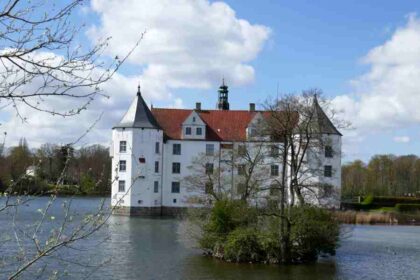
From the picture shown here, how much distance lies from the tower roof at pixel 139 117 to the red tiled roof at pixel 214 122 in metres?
2.24

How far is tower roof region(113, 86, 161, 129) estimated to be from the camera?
42531mm

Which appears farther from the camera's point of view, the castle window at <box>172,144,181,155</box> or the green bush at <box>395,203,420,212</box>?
the green bush at <box>395,203,420,212</box>

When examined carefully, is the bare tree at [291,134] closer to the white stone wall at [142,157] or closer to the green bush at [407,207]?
the white stone wall at [142,157]

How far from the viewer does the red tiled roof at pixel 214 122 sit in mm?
45344

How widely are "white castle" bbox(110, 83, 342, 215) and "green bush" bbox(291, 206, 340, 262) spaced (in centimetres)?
1980

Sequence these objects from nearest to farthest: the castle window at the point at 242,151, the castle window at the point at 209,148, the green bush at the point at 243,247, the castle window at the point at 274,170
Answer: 1. the green bush at the point at 243,247
2. the castle window at the point at 242,151
3. the castle window at the point at 274,170
4. the castle window at the point at 209,148

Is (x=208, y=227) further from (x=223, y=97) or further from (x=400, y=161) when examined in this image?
(x=400, y=161)

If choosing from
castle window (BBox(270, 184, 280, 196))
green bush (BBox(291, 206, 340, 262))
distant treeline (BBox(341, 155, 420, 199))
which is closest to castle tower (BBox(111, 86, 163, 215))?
castle window (BBox(270, 184, 280, 196))

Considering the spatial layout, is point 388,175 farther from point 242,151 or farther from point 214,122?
point 242,151

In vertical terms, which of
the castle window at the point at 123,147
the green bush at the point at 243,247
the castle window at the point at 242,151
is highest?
the castle window at the point at 123,147

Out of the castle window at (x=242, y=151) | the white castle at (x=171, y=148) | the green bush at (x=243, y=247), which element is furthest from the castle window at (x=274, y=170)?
the green bush at (x=243, y=247)

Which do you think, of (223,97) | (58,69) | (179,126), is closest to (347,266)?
(58,69)

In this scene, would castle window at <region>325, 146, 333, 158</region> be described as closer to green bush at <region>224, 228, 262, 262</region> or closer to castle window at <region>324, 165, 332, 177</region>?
castle window at <region>324, 165, 332, 177</region>

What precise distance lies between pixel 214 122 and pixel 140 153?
7.34m
